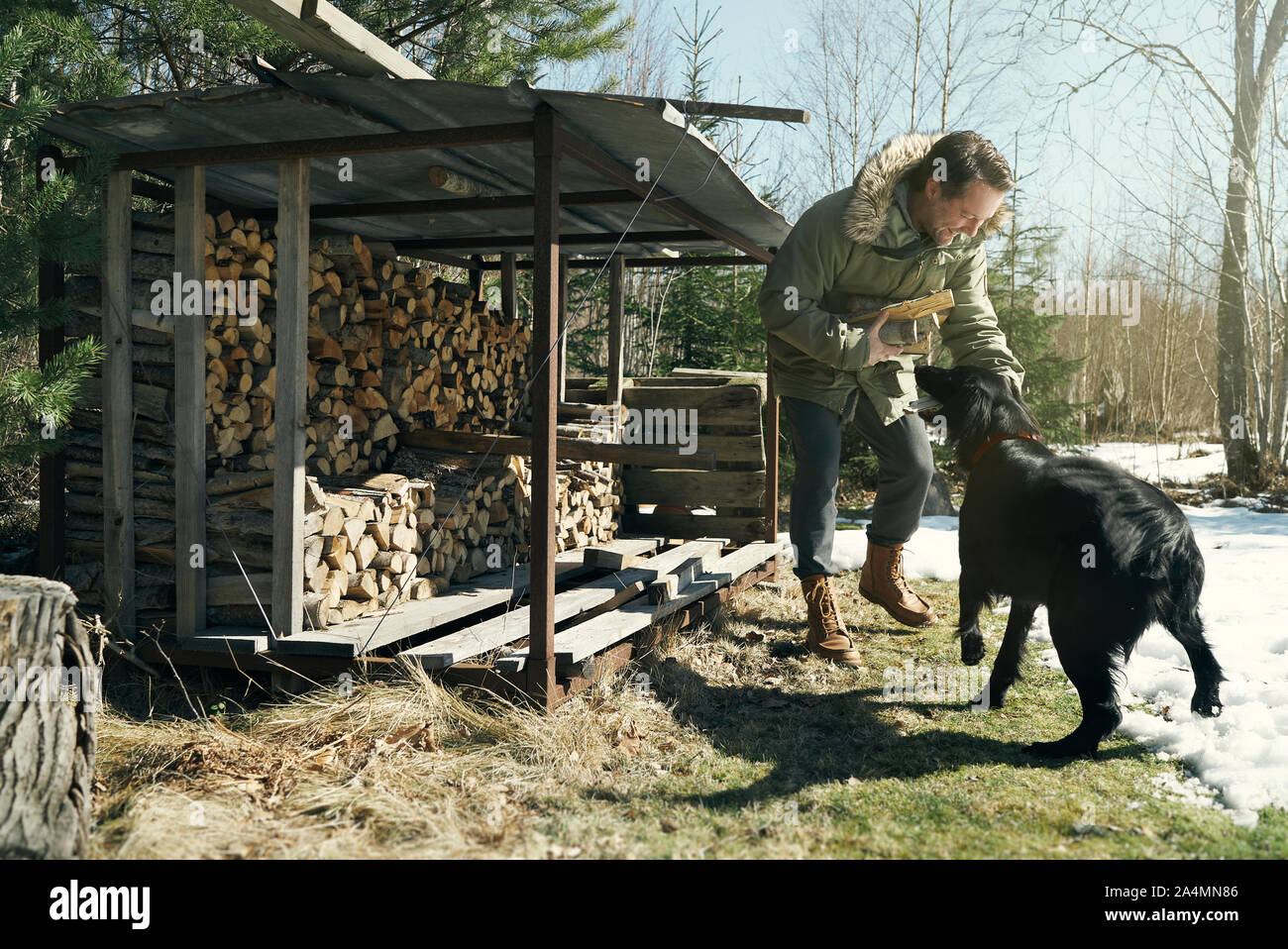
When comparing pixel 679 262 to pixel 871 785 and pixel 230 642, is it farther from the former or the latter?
pixel 871 785

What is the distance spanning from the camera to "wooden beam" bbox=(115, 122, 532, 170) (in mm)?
3293

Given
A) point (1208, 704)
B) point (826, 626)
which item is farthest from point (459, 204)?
point (1208, 704)

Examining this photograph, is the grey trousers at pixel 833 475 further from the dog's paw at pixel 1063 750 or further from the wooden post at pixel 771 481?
the wooden post at pixel 771 481

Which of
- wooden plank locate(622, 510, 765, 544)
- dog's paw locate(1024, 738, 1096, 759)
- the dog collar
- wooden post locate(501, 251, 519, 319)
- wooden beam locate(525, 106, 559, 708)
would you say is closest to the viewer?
dog's paw locate(1024, 738, 1096, 759)

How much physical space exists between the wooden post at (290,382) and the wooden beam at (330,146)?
0.13 metres

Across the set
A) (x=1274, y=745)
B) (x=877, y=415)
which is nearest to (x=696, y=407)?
(x=877, y=415)

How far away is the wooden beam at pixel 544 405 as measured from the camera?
3.27 metres

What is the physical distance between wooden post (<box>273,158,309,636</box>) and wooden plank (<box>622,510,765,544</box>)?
320 cm

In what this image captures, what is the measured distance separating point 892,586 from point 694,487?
2.19m

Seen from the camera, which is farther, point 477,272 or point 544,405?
point 477,272

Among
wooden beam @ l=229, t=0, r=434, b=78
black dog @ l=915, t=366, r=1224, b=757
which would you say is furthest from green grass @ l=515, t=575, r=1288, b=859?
wooden beam @ l=229, t=0, r=434, b=78

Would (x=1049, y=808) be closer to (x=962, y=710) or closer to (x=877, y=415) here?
(x=962, y=710)

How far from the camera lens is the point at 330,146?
3.48 m

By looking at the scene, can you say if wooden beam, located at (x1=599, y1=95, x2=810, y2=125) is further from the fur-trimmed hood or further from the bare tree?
the bare tree
